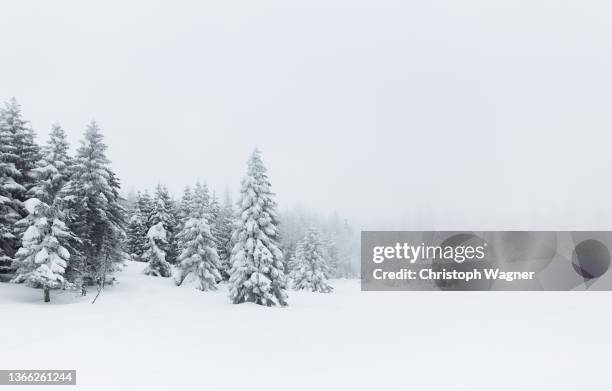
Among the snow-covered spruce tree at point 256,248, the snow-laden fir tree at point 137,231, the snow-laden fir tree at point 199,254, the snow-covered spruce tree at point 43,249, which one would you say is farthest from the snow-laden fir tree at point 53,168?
the snow-laden fir tree at point 137,231

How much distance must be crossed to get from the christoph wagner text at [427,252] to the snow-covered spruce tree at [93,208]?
20.3m

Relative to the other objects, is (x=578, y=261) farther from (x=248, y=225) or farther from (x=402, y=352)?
(x=248, y=225)

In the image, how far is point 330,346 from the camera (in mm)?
13273

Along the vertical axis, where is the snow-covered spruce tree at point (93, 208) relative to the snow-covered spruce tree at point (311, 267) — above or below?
above

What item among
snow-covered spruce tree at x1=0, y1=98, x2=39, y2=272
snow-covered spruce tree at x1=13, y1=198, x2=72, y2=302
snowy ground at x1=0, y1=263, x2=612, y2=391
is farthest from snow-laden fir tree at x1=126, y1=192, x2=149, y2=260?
snowy ground at x1=0, y1=263, x2=612, y2=391

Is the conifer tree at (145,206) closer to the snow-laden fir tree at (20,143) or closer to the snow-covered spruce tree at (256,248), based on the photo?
the snow-laden fir tree at (20,143)

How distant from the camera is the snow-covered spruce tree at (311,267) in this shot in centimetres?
5088

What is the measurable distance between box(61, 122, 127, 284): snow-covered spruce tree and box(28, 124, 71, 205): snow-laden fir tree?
660 mm

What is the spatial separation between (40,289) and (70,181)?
7.81m

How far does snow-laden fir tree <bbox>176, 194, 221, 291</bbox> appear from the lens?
36.6 m

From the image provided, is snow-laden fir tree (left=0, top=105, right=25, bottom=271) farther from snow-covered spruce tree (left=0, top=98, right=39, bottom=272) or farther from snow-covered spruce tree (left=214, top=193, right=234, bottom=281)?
snow-covered spruce tree (left=214, top=193, right=234, bottom=281)

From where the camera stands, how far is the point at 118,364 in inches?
427

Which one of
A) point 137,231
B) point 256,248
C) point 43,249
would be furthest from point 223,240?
point 43,249

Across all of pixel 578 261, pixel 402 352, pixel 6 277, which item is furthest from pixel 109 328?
pixel 578 261
